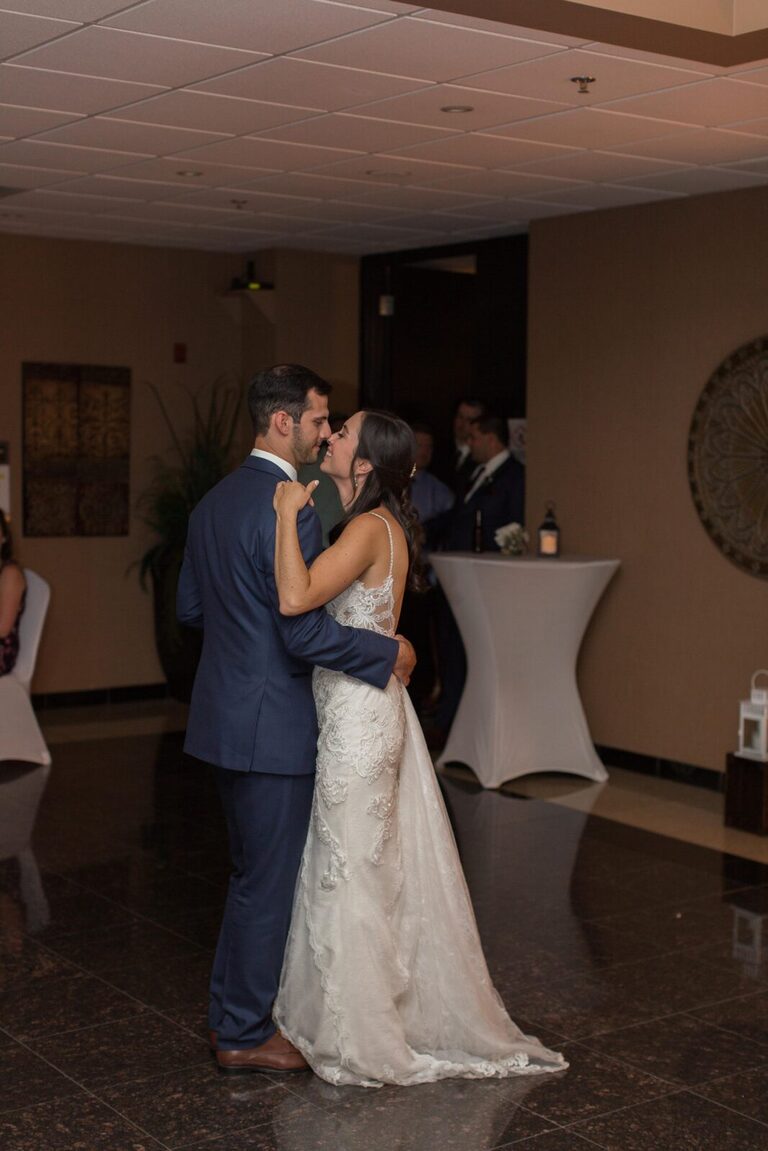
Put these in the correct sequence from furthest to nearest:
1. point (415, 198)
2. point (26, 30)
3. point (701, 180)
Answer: point (415, 198), point (701, 180), point (26, 30)

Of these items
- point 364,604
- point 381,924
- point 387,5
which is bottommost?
point 381,924

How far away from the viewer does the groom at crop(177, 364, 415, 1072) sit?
142 inches

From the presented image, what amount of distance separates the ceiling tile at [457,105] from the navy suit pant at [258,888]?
8.22 ft

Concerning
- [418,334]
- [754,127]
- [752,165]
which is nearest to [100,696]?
[418,334]

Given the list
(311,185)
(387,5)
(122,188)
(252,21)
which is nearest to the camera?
(387,5)

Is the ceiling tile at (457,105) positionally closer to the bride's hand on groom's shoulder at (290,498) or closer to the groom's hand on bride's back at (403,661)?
the bride's hand on groom's shoulder at (290,498)

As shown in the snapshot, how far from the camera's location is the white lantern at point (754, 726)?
6.47 meters

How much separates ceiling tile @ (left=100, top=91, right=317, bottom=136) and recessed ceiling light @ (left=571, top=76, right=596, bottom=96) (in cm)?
97

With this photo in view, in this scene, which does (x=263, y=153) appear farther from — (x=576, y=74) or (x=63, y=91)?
(x=576, y=74)

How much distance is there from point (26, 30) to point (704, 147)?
110 inches

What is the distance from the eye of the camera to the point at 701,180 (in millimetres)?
6676

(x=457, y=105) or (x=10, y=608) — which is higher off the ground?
(x=457, y=105)

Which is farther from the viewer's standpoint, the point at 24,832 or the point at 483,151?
the point at 24,832

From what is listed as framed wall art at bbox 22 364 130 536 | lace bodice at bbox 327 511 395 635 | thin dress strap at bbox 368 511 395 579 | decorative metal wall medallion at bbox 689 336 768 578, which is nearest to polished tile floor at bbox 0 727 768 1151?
lace bodice at bbox 327 511 395 635
